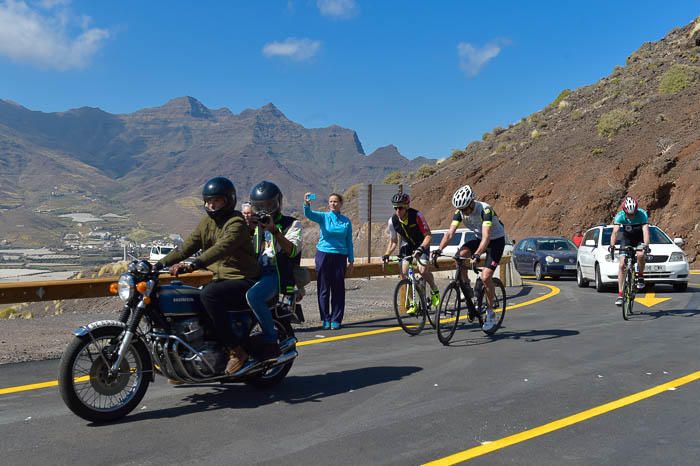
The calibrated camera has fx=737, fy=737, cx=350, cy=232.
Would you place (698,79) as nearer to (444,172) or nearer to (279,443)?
(444,172)

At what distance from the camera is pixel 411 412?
5887 millimetres

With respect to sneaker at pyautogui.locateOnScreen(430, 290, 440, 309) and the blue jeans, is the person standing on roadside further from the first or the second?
the blue jeans

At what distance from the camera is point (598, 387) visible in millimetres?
6816

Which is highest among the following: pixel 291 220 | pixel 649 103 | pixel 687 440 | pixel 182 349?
pixel 649 103

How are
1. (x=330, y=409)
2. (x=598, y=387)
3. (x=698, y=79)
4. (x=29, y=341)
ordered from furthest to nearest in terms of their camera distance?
(x=698, y=79), (x=29, y=341), (x=598, y=387), (x=330, y=409)

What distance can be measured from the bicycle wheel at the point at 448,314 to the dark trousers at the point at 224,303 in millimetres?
3545

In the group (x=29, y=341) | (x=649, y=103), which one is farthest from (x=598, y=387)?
(x=649, y=103)

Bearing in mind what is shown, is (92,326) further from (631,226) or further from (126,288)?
(631,226)

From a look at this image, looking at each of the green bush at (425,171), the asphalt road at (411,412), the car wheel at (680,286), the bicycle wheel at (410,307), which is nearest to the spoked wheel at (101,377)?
the asphalt road at (411,412)

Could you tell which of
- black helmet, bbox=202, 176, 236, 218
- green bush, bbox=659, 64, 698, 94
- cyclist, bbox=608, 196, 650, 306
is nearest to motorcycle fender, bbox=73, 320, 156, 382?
black helmet, bbox=202, 176, 236, 218

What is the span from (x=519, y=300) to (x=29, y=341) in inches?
382

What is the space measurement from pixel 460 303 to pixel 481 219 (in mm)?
1142

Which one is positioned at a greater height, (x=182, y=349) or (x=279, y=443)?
(x=182, y=349)

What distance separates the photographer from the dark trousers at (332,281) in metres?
10.7
